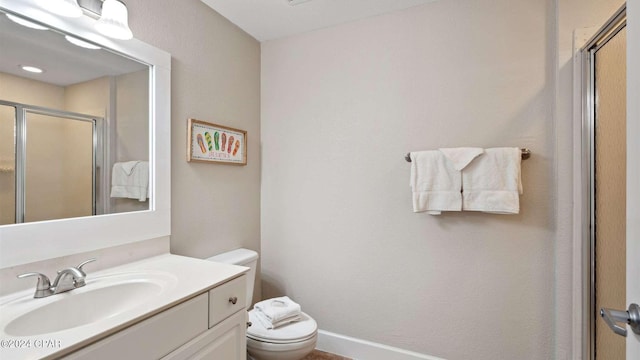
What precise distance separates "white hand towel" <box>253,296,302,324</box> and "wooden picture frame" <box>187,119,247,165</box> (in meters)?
0.91

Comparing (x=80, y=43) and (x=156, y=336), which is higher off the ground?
(x=80, y=43)

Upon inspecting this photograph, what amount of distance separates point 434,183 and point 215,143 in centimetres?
133

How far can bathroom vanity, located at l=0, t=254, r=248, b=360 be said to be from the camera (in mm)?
713

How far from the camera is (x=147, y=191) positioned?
4.64 ft

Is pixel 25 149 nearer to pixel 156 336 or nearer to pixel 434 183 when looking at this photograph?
pixel 156 336

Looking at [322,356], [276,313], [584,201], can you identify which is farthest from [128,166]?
[584,201]

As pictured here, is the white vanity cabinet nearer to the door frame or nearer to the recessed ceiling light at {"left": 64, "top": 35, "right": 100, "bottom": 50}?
the recessed ceiling light at {"left": 64, "top": 35, "right": 100, "bottom": 50}

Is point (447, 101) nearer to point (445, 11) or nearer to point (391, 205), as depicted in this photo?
point (445, 11)

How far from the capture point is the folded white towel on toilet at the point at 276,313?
153 centimetres

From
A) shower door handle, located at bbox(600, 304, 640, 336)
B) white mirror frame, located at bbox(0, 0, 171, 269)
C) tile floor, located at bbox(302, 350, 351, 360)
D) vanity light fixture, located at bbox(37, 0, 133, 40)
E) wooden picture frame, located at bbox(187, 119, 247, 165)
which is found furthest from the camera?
tile floor, located at bbox(302, 350, 351, 360)

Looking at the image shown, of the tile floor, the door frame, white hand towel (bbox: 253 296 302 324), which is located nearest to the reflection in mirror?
white hand towel (bbox: 253 296 302 324)

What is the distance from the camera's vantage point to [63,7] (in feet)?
3.55

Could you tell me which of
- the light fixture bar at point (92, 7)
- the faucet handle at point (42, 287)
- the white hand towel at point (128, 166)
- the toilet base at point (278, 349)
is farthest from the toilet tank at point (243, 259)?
the light fixture bar at point (92, 7)

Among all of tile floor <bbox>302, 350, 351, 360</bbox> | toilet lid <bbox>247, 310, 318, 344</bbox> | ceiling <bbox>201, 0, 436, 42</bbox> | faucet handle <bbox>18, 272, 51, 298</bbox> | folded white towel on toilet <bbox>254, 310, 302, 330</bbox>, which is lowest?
tile floor <bbox>302, 350, 351, 360</bbox>
